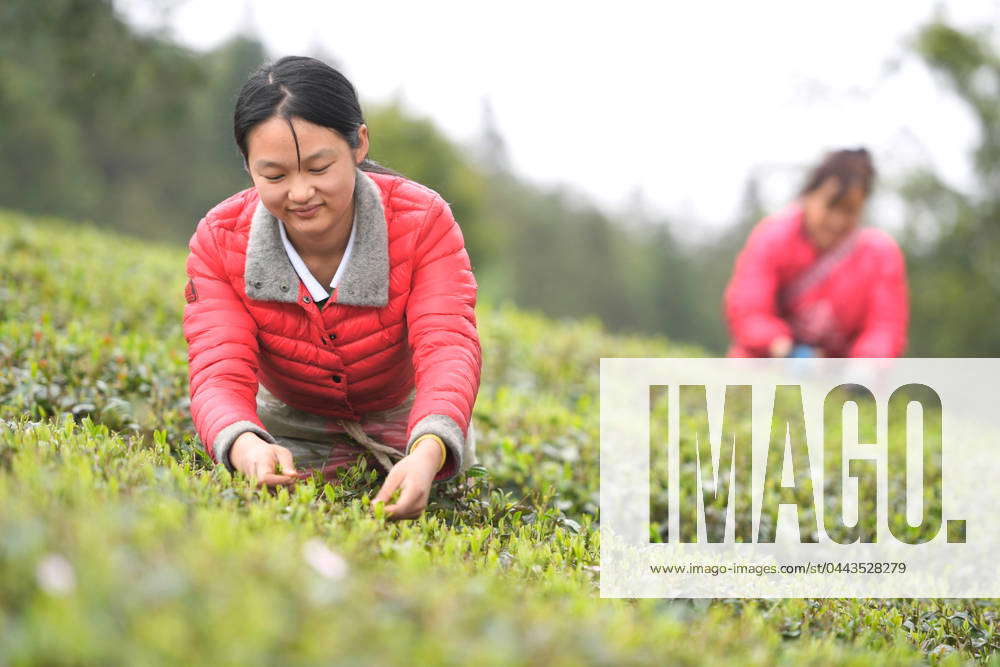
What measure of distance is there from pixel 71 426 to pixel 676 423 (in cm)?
354

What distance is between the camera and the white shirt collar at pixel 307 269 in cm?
341

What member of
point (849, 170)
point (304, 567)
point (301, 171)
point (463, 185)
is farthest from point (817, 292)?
point (463, 185)

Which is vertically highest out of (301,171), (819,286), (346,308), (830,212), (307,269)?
(830,212)

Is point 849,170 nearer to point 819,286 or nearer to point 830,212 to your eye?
point 830,212

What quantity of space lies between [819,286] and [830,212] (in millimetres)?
634

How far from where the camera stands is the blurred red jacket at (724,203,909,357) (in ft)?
24.4

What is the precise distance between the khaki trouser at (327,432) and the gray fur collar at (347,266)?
0.67 metres

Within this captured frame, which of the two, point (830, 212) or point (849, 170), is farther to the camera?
point (830, 212)

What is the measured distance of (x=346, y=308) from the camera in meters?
3.45

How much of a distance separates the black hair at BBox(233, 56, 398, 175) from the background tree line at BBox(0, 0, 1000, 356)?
1.54ft

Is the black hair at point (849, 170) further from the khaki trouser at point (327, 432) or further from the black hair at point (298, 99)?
the black hair at point (298, 99)

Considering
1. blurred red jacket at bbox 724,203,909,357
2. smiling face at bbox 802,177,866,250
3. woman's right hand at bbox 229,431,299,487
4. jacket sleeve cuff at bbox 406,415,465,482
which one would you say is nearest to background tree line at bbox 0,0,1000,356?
jacket sleeve cuff at bbox 406,415,465,482

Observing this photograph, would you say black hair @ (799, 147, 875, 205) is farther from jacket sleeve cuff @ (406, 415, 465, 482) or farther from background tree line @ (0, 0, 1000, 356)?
jacket sleeve cuff @ (406, 415, 465, 482)

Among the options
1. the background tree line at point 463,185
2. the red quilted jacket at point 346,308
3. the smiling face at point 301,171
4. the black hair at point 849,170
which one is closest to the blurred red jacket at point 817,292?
the black hair at point 849,170
